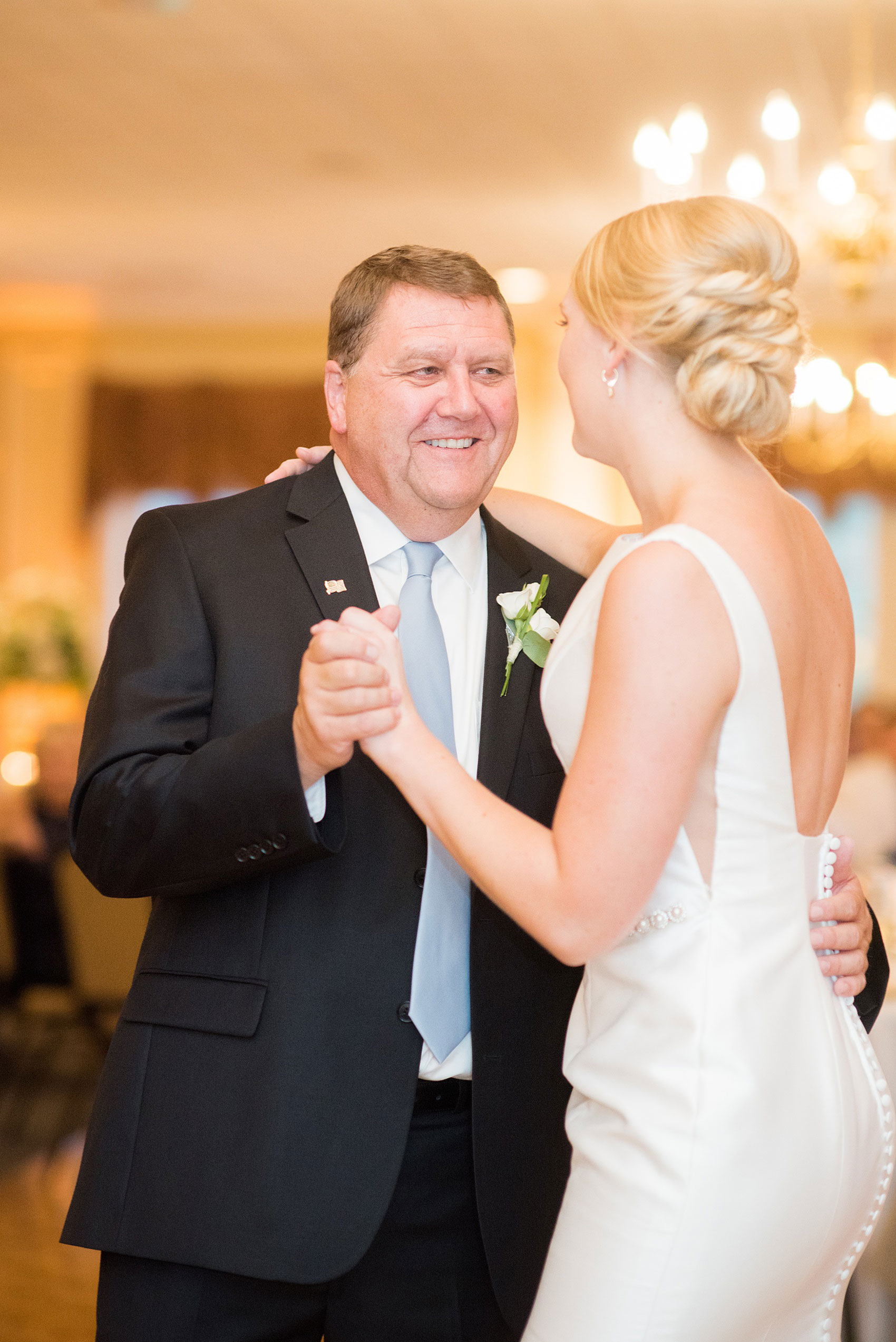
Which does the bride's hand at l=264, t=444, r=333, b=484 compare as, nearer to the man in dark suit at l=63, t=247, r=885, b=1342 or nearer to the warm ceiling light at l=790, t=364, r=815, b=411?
the man in dark suit at l=63, t=247, r=885, b=1342

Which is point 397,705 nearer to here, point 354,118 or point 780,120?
point 780,120

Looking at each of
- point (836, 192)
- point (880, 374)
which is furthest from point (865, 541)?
point (836, 192)

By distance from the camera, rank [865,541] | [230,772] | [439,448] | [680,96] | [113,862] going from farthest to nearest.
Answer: [865,541] → [680,96] → [439,448] → [113,862] → [230,772]

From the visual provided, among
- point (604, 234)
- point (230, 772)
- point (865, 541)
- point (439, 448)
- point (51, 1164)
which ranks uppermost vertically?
point (865, 541)

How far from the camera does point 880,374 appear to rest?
6.85 metres

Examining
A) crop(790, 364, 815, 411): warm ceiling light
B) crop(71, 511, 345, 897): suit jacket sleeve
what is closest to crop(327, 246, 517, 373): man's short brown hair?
crop(71, 511, 345, 897): suit jacket sleeve

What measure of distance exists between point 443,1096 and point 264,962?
0.33m

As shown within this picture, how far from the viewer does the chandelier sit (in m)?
4.89

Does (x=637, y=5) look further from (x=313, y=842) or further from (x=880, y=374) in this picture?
(x=313, y=842)

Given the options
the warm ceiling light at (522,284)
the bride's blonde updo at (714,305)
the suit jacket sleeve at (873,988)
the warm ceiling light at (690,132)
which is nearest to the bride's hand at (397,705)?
the bride's blonde updo at (714,305)

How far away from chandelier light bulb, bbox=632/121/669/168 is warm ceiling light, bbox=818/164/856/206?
666 mm

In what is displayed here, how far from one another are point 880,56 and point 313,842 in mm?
5720

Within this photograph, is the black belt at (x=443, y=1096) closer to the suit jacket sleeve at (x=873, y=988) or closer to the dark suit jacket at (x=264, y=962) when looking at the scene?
the dark suit jacket at (x=264, y=962)

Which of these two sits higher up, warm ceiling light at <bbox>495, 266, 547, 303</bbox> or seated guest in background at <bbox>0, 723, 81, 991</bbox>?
warm ceiling light at <bbox>495, 266, 547, 303</bbox>
